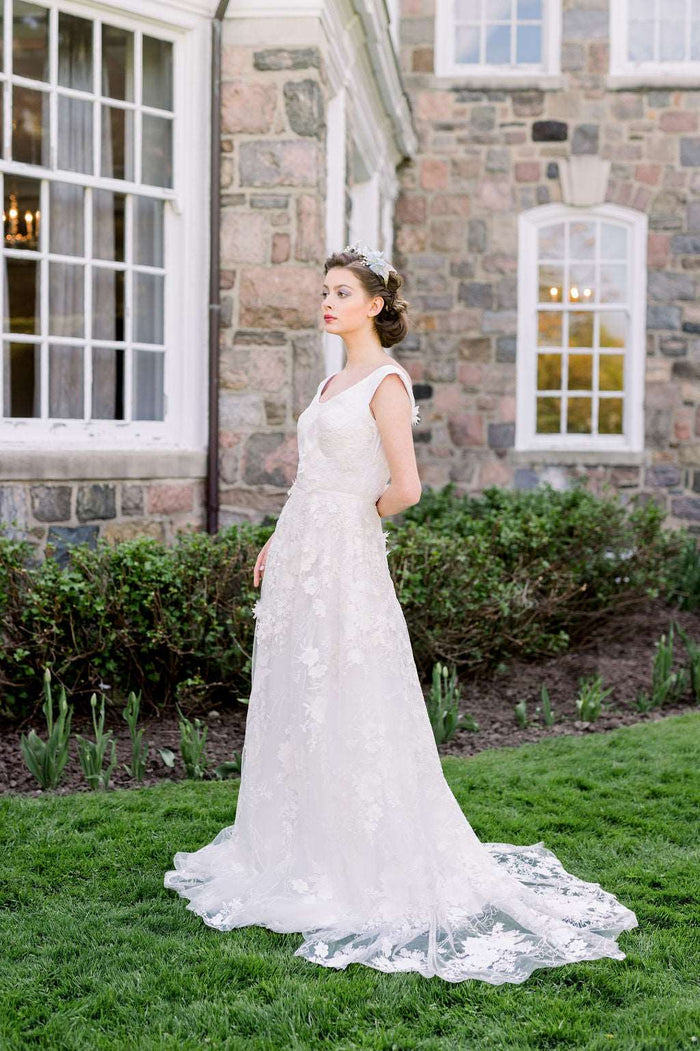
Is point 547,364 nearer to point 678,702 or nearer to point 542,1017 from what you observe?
point 678,702

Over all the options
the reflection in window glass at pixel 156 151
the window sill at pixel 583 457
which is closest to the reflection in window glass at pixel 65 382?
the reflection in window glass at pixel 156 151

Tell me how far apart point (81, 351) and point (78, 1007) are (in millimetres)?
4161

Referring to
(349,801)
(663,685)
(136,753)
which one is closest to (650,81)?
(663,685)

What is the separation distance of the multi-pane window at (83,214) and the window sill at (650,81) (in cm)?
549

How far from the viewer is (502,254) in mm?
10500

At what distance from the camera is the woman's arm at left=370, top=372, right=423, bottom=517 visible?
3.06 metres

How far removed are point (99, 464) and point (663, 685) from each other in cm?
312

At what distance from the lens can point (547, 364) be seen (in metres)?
10.7

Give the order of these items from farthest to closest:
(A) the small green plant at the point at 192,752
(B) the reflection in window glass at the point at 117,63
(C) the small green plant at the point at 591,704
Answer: (B) the reflection in window glass at the point at 117,63
(C) the small green plant at the point at 591,704
(A) the small green plant at the point at 192,752

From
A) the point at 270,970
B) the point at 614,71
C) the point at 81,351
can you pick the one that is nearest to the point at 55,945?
the point at 270,970

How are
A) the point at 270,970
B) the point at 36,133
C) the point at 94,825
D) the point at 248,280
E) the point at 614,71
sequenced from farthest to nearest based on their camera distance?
the point at 614,71 < the point at 248,280 < the point at 36,133 < the point at 94,825 < the point at 270,970

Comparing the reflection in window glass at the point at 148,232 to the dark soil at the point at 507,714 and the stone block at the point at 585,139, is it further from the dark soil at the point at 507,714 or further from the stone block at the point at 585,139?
the stone block at the point at 585,139

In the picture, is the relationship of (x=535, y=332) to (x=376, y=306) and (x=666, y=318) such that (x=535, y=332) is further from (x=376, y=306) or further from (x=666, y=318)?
(x=376, y=306)

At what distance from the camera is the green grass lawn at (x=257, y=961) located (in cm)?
250
